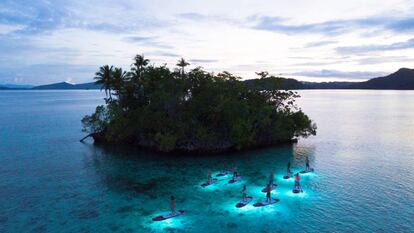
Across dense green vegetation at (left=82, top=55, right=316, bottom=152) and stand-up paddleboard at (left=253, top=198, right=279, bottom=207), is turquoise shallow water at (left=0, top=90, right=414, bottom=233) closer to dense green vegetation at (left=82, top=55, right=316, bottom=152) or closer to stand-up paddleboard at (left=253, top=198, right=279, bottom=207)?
stand-up paddleboard at (left=253, top=198, right=279, bottom=207)

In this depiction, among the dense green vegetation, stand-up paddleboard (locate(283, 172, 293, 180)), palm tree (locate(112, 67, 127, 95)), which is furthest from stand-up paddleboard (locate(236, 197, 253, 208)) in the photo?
palm tree (locate(112, 67, 127, 95))

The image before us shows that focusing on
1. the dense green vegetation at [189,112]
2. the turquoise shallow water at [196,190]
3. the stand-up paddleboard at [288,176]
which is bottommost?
the turquoise shallow water at [196,190]

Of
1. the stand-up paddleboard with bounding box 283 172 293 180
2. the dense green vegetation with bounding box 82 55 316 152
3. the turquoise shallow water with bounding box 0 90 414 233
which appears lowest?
the turquoise shallow water with bounding box 0 90 414 233

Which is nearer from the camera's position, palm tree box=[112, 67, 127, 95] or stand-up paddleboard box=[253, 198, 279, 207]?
stand-up paddleboard box=[253, 198, 279, 207]

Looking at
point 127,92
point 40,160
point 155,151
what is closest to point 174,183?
point 155,151

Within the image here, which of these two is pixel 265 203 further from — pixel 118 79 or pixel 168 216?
pixel 118 79

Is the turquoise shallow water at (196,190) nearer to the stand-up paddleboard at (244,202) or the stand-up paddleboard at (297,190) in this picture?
the stand-up paddleboard at (297,190)

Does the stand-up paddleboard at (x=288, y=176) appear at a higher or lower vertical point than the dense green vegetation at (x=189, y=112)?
lower

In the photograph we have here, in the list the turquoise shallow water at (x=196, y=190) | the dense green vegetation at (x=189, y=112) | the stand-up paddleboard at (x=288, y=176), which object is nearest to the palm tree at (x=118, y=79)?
the dense green vegetation at (x=189, y=112)
